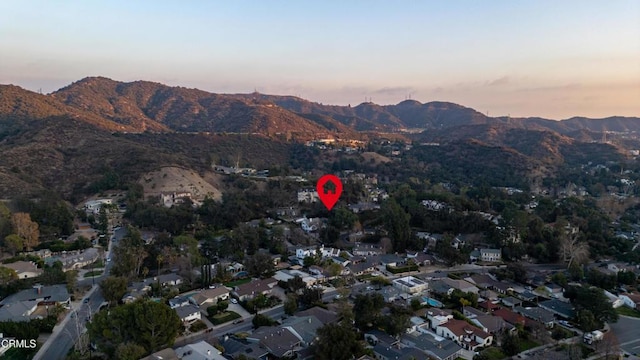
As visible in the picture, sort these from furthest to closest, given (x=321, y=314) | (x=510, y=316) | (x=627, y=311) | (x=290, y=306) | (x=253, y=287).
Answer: (x=253, y=287) < (x=627, y=311) < (x=510, y=316) < (x=290, y=306) < (x=321, y=314)

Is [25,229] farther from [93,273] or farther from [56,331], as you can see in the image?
[56,331]

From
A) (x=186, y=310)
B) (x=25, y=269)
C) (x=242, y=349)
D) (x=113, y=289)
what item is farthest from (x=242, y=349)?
(x=25, y=269)

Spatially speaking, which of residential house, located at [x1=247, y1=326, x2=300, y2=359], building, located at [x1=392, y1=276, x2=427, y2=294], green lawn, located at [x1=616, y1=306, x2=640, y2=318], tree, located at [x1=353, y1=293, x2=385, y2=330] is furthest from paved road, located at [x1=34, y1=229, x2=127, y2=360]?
green lawn, located at [x1=616, y1=306, x2=640, y2=318]

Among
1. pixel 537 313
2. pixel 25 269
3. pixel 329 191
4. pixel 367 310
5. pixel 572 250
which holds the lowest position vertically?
pixel 537 313

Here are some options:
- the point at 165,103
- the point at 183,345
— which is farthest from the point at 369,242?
the point at 165,103

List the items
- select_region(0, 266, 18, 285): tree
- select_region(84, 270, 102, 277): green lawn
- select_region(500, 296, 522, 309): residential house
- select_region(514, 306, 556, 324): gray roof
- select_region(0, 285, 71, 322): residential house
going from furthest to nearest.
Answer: select_region(84, 270, 102, 277): green lawn
select_region(500, 296, 522, 309): residential house
select_region(0, 266, 18, 285): tree
select_region(514, 306, 556, 324): gray roof
select_region(0, 285, 71, 322): residential house

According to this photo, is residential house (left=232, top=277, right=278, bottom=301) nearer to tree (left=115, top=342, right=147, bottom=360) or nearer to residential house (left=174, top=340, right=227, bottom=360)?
residential house (left=174, top=340, right=227, bottom=360)
